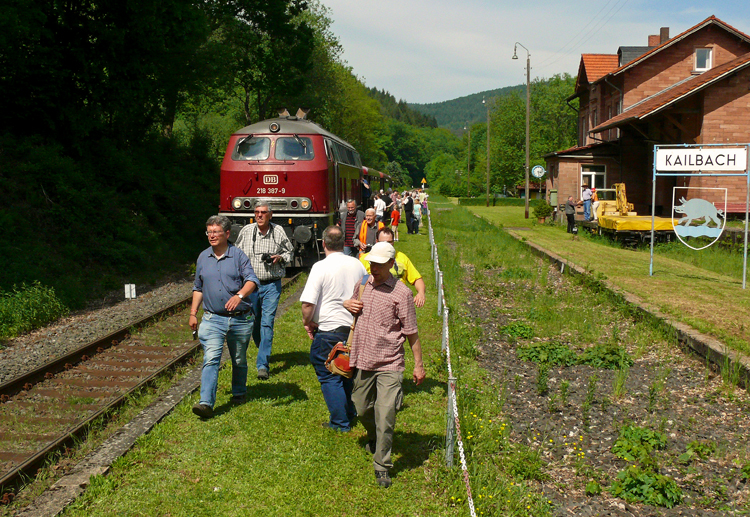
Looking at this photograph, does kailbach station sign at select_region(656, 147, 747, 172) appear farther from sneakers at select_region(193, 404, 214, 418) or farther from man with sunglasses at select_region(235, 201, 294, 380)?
sneakers at select_region(193, 404, 214, 418)

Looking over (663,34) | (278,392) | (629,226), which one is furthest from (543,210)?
(278,392)

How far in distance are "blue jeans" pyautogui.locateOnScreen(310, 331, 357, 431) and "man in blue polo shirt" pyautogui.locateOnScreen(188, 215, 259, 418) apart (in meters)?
0.92

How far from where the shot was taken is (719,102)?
24828 millimetres

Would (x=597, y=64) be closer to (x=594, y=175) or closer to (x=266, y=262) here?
(x=594, y=175)

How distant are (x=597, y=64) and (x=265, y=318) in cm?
3921

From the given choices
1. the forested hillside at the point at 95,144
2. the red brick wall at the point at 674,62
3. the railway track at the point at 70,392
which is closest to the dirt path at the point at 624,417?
the railway track at the point at 70,392

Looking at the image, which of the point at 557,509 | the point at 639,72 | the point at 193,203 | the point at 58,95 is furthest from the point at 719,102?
the point at 557,509

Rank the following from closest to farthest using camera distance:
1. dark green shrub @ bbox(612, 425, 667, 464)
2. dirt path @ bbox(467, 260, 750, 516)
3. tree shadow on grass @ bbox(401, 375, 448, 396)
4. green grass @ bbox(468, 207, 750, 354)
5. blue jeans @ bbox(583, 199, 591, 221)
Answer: dirt path @ bbox(467, 260, 750, 516) < dark green shrub @ bbox(612, 425, 667, 464) < tree shadow on grass @ bbox(401, 375, 448, 396) < green grass @ bbox(468, 207, 750, 354) < blue jeans @ bbox(583, 199, 591, 221)

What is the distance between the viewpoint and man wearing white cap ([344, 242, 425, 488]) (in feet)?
17.0

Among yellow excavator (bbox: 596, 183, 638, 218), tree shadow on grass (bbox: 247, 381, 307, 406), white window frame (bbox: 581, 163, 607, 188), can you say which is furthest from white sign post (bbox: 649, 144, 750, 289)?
white window frame (bbox: 581, 163, 607, 188)

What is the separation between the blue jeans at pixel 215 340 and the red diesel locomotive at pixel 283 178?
855 cm

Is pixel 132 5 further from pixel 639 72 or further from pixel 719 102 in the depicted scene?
pixel 639 72

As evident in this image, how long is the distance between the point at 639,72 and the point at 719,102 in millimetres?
10441

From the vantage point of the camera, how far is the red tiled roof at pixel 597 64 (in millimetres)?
41312
